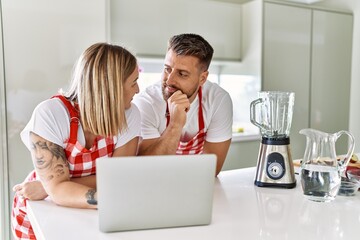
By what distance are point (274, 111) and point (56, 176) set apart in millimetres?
765

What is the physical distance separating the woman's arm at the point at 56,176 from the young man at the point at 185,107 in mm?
365

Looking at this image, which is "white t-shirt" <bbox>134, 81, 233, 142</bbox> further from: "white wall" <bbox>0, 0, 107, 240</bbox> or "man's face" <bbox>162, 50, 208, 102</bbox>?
"white wall" <bbox>0, 0, 107, 240</bbox>

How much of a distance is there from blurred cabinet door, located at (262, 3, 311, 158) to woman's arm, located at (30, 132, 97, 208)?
7.66ft

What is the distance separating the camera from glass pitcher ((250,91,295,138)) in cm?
120

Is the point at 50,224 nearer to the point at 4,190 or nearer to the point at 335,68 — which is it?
the point at 4,190

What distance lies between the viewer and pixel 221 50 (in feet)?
9.95

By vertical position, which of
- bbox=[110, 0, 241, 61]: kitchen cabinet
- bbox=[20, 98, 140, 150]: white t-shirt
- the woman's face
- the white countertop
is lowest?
the white countertop

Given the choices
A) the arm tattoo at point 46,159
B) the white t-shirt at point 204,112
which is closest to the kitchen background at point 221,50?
the white t-shirt at point 204,112

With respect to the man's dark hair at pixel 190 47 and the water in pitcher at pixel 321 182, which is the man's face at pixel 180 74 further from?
the water in pitcher at pixel 321 182

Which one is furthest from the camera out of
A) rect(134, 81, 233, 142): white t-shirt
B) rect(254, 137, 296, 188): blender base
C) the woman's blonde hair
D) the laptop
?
rect(134, 81, 233, 142): white t-shirt

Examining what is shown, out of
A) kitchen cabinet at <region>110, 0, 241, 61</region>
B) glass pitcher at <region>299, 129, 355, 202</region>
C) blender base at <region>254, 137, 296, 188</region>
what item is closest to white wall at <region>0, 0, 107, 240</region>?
kitchen cabinet at <region>110, 0, 241, 61</region>

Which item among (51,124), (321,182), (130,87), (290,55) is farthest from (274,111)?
(290,55)

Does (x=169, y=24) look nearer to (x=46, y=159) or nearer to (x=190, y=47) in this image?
(x=190, y=47)

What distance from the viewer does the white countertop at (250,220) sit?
2.51 ft
